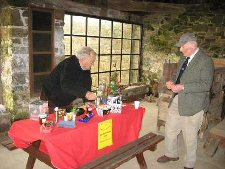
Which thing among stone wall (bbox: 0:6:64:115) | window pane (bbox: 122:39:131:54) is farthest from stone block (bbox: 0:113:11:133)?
window pane (bbox: 122:39:131:54)

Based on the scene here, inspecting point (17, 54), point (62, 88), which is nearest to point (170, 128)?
point (62, 88)

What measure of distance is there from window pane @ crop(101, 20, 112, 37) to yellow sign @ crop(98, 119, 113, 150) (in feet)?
16.5

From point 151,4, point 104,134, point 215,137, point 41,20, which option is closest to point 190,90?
point 215,137

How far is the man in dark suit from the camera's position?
12.7ft

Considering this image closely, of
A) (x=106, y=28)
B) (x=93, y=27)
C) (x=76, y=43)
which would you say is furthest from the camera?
(x=106, y=28)

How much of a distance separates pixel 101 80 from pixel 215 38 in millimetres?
3844

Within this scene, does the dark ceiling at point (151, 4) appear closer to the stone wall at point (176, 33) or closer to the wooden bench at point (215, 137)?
the stone wall at point (176, 33)

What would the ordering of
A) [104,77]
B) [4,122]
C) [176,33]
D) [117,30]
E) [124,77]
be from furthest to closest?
[124,77], [176,33], [117,30], [104,77], [4,122]

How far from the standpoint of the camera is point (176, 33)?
8.92m

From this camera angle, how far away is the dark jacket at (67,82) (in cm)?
384

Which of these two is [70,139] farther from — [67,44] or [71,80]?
[67,44]

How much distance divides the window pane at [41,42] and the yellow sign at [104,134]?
11.3 ft

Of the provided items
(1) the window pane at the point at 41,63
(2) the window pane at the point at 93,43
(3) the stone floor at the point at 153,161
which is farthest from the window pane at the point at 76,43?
(3) the stone floor at the point at 153,161

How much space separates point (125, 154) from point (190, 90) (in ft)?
4.47
